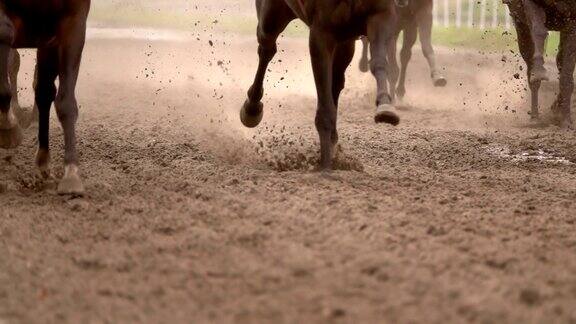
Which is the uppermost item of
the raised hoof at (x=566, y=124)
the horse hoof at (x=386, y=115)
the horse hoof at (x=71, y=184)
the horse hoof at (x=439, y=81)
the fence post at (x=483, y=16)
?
the fence post at (x=483, y=16)

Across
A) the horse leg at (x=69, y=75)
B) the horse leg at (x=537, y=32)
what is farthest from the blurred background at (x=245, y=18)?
the horse leg at (x=69, y=75)

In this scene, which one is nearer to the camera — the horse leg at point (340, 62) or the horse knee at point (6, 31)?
the horse knee at point (6, 31)

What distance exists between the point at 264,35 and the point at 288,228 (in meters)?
3.22

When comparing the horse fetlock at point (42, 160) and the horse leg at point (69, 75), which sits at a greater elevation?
the horse leg at point (69, 75)

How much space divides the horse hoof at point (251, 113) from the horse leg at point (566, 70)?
330 cm

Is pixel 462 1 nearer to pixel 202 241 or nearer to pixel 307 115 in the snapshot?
pixel 307 115

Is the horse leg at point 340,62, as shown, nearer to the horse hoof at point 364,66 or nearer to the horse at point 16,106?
the horse at point 16,106

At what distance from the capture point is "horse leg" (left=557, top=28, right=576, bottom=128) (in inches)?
356

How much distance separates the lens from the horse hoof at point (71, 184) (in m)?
5.27

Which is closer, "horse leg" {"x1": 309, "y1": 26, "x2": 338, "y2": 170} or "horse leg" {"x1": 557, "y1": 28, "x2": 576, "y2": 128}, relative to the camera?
"horse leg" {"x1": 309, "y1": 26, "x2": 338, "y2": 170}

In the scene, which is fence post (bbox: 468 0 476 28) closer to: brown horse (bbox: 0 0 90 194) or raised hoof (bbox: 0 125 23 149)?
raised hoof (bbox: 0 125 23 149)

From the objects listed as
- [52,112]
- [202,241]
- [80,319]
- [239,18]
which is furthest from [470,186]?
[239,18]

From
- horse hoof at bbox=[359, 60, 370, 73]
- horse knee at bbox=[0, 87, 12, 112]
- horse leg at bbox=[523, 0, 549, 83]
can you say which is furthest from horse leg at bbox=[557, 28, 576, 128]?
horse knee at bbox=[0, 87, 12, 112]

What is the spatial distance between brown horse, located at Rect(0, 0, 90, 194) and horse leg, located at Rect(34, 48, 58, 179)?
11 millimetres
